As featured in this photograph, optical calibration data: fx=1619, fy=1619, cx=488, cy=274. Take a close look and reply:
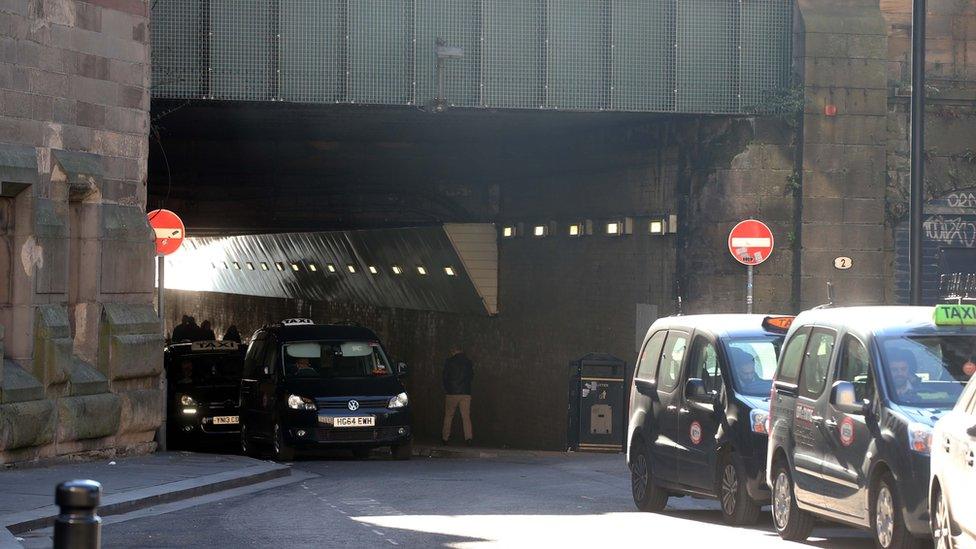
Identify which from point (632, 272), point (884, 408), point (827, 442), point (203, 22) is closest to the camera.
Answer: point (884, 408)

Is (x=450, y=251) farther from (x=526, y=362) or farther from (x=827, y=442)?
(x=827, y=442)

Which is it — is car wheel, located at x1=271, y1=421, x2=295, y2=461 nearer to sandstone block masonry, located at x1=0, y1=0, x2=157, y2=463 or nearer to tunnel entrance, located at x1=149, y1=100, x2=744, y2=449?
sandstone block masonry, located at x1=0, y1=0, x2=157, y2=463

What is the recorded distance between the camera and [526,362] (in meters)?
30.9

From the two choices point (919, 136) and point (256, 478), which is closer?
point (256, 478)

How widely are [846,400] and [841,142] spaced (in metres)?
13.0

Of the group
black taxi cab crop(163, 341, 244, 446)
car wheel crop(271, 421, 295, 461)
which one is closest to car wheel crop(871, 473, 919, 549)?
car wheel crop(271, 421, 295, 461)

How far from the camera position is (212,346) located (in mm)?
26719

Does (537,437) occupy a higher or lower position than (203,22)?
lower

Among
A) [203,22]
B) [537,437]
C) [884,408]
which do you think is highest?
[203,22]

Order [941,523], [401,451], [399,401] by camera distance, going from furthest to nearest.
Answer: [401,451] → [399,401] → [941,523]

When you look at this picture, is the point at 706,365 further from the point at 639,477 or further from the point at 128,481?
the point at 128,481

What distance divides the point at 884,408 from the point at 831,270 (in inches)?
506

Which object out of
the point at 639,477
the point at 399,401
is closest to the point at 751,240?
the point at 399,401

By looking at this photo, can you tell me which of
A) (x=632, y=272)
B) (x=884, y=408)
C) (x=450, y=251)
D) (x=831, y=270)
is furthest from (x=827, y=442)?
(x=450, y=251)
